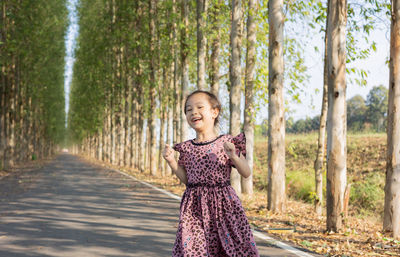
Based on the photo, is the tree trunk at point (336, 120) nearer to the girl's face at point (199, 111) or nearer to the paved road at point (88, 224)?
the paved road at point (88, 224)

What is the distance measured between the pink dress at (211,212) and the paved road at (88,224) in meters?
2.46

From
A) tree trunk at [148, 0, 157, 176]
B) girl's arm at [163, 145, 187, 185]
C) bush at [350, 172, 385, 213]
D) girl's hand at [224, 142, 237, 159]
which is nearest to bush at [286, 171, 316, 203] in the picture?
bush at [350, 172, 385, 213]

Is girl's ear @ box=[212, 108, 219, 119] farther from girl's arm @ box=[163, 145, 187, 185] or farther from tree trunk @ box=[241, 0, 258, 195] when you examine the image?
tree trunk @ box=[241, 0, 258, 195]

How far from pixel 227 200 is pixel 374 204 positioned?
52.9ft

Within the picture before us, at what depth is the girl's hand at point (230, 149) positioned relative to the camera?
382 cm

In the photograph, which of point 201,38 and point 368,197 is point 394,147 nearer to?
point 201,38

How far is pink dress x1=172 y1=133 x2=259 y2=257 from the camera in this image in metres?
3.92

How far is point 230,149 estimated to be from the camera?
12.6 ft

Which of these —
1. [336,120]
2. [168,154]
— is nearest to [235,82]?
[336,120]

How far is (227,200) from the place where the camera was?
4.00 meters

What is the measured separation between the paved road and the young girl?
8.07ft

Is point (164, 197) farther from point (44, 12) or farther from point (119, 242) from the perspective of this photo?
point (44, 12)

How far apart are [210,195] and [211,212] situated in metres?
0.14

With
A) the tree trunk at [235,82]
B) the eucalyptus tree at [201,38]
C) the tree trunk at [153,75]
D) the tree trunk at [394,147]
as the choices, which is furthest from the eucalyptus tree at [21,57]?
the tree trunk at [394,147]
